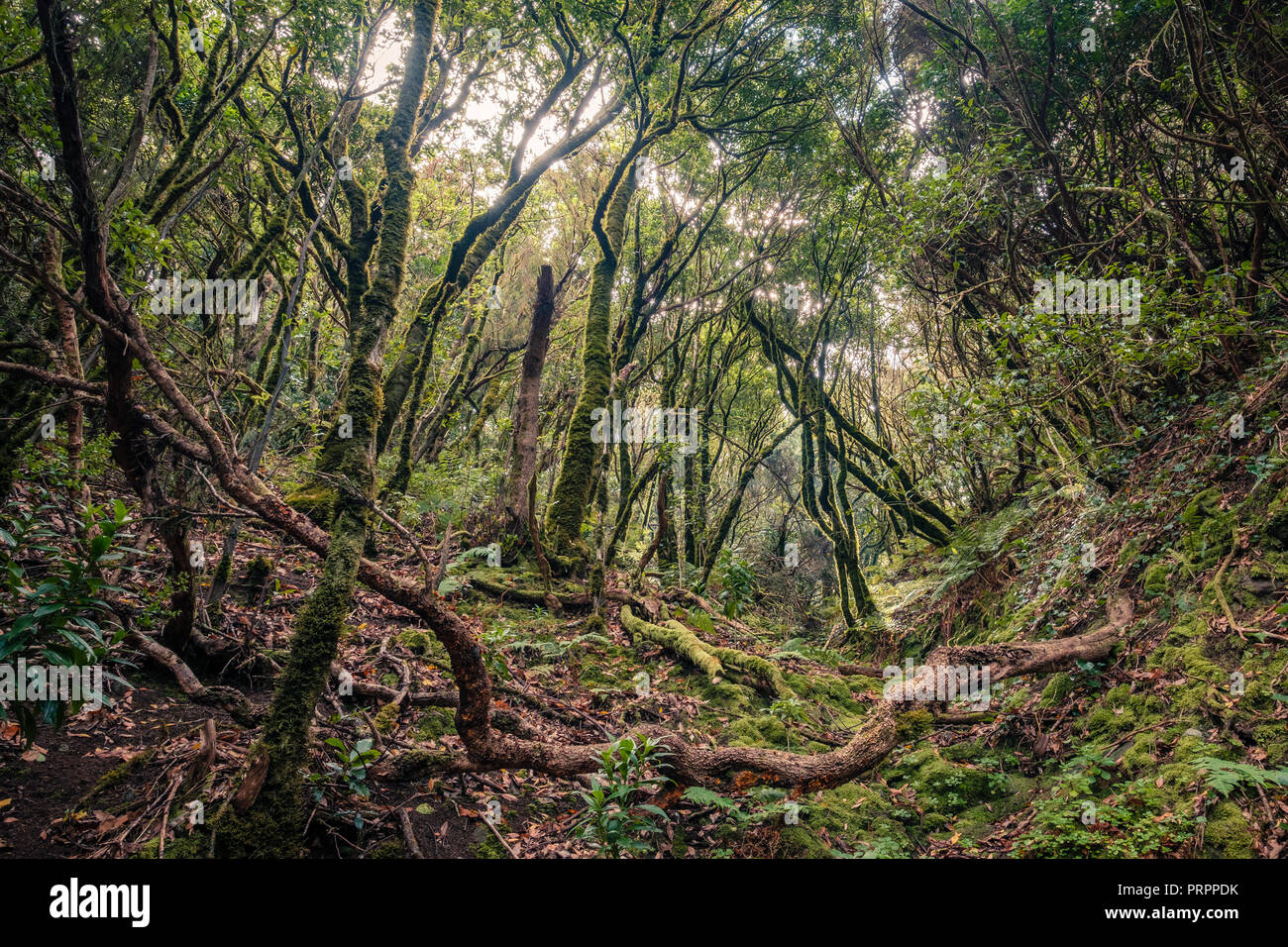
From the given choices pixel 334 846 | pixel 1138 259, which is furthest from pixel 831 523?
pixel 334 846

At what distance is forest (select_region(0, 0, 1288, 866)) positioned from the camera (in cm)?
318

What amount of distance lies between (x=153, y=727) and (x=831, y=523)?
1114 centimetres

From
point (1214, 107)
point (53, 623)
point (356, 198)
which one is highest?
point (1214, 107)

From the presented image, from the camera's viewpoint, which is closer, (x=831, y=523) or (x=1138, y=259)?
(x=1138, y=259)

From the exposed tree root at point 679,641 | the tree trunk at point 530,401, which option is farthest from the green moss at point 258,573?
the exposed tree root at point 679,641

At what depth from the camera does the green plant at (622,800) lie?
3.21 meters

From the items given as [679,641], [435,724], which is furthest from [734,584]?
[435,724]

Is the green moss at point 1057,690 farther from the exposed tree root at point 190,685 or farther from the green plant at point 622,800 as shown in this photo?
the exposed tree root at point 190,685

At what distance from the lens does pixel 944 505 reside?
548 inches

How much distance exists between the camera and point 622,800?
3.38 meters

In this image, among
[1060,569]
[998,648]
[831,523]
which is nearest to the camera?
[998,648]

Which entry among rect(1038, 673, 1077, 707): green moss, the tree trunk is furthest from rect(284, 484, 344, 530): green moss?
rect(1038, 673, 1077, 707): green moss
